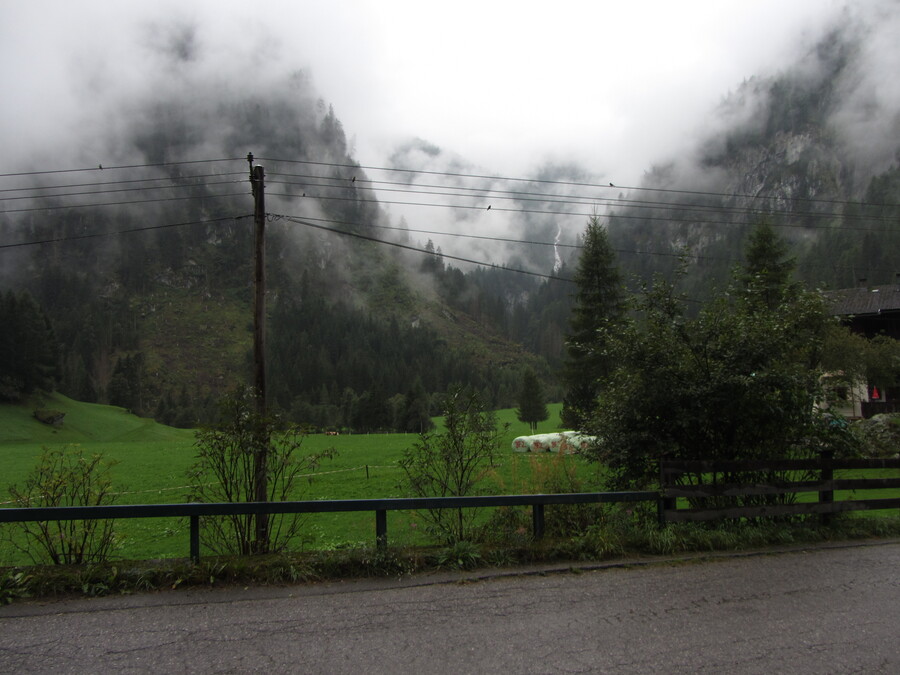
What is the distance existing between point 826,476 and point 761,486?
1.27 m

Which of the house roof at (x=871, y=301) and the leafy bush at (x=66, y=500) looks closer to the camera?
the leafy bush at (x=66, y=500)

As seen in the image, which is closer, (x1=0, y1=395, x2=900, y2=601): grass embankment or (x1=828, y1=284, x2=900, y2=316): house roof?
Result: (x1=0, y1=395, x2=900, y2=601): grass embankment

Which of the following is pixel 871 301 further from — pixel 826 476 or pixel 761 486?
pixel 761 486

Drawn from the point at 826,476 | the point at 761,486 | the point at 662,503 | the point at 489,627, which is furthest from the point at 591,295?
the point at 489,627

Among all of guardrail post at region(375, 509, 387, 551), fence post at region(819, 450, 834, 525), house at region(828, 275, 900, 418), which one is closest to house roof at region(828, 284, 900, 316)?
house at region(828, 275, 900, 418)

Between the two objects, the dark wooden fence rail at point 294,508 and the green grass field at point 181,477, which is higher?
the dark wooden fence rail at point 294,508

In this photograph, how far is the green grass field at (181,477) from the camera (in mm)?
11414

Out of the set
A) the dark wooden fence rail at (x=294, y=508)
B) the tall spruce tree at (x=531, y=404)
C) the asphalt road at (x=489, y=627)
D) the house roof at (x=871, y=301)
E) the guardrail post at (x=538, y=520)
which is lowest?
the tall spruce tree at (x=531, y=404)

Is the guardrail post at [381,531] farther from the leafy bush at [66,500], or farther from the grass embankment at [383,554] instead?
the leafy bush at [66,500]

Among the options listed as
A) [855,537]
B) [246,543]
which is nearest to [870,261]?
[855,537]

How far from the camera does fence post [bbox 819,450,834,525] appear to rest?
9.30m

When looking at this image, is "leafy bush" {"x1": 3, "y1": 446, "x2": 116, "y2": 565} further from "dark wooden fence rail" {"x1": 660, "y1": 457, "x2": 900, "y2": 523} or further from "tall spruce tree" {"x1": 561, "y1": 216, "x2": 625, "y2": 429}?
"tall spruce tree" {"x1": 561, "y1": 216, "x2": 625, "y2": 429}

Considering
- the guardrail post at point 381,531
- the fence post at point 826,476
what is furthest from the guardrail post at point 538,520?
the fence post at point 826,476

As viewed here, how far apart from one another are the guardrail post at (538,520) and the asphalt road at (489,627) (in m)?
0.87
